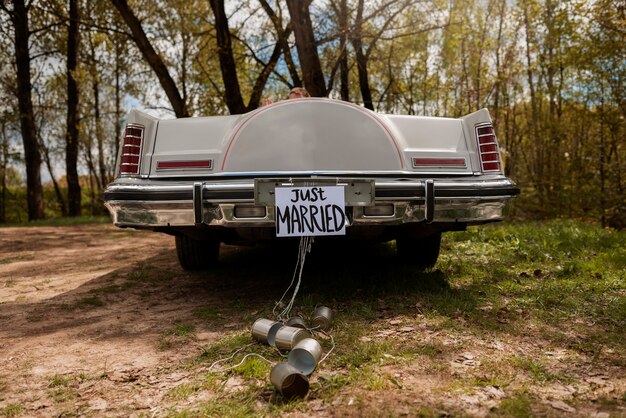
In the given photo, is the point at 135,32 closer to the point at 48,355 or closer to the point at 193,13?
the point at 193,13

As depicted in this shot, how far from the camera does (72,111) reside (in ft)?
50.1

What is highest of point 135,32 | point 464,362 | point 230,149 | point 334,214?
point 135,32

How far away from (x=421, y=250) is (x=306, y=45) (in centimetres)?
532

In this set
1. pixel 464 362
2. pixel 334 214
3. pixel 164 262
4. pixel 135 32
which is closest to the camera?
pixel 464 362

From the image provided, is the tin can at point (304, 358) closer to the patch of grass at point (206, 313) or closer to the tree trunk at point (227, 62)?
the patch of grass at point (206, 313)

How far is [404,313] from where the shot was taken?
292 centimetres

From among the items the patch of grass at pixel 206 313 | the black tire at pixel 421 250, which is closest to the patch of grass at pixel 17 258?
the patch of grass at pixel 206 313

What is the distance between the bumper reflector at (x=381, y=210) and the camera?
300 centimetres

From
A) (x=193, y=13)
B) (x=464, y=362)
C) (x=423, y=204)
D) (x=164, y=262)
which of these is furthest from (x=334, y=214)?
(x=193, y=13)

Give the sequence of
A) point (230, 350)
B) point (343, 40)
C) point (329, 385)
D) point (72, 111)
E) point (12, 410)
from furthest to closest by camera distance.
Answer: point (72, 111)
point (343, 40)
point (230, 350)
point (329, 385)
point (12, 410)

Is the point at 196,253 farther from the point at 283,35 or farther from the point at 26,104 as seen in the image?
the point at 26,104

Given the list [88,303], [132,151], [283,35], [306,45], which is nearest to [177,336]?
[88,303]

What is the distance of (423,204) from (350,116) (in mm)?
760

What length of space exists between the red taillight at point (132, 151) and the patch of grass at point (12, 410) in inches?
67.5
